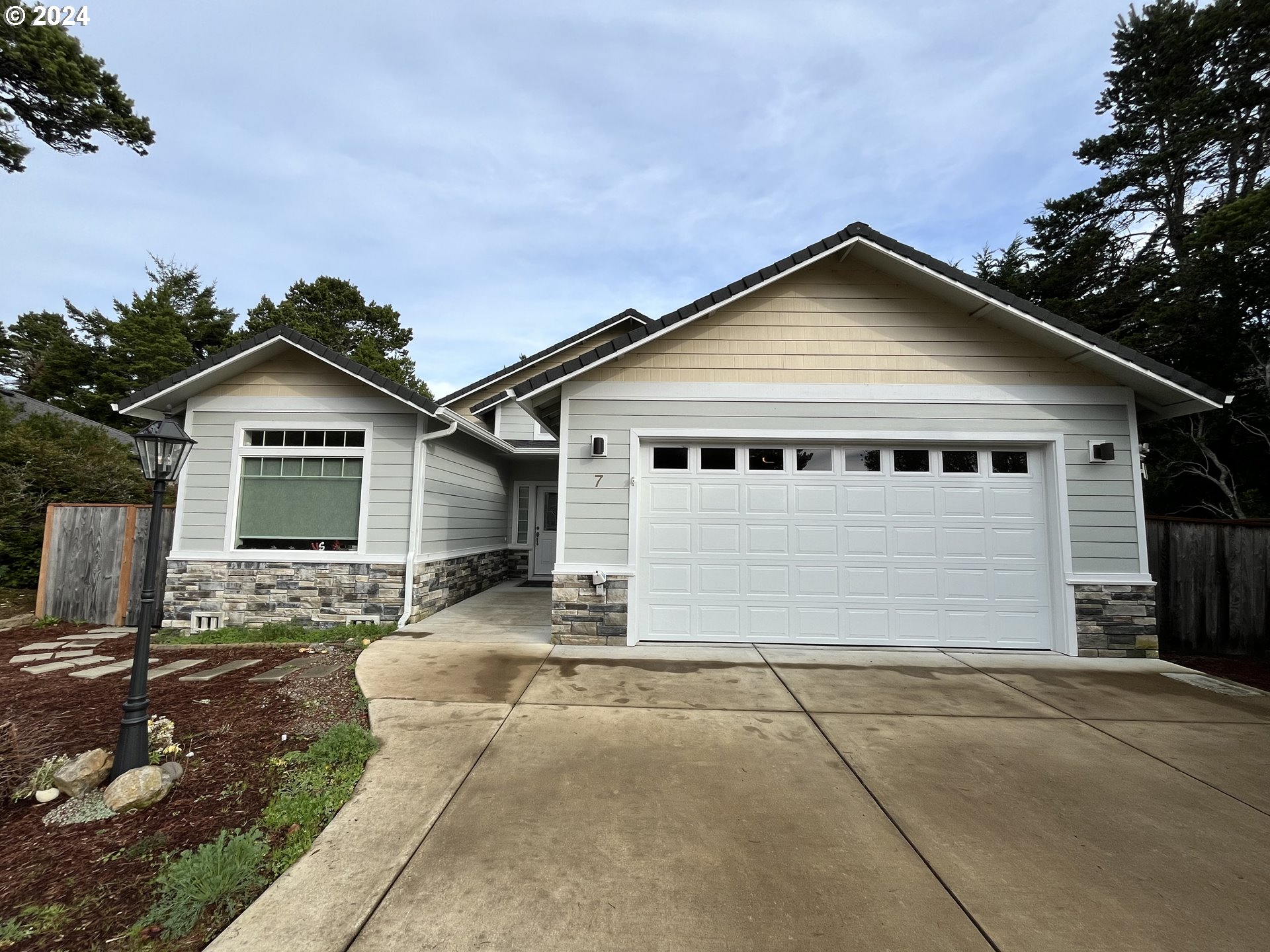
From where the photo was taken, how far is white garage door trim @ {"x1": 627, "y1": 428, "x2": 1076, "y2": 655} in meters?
5.89

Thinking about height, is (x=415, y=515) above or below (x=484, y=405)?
below

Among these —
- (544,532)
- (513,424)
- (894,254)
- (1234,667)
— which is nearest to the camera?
(1234,667)

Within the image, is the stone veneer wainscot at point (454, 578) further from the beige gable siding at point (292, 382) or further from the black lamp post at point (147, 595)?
the black lamp post at point (147, 595)

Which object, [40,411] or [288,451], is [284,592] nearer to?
[288,451]

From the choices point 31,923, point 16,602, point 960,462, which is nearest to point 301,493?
point 16,602

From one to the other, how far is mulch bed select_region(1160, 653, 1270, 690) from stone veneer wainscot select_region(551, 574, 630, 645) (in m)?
6.20

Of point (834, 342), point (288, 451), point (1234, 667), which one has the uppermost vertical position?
point (834, 342)

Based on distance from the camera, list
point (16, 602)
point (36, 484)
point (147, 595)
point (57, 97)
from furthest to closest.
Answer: point (57, 97), point (36, 484), point (16, 602), point (147, 595)

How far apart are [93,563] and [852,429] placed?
10184 mm

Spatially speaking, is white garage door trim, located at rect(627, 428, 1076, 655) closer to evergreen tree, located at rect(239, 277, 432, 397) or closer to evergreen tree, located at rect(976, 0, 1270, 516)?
evergreen tree, located at rect(976, 0, 1270, 516)

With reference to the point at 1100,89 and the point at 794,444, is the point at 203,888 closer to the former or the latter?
the point at 794,444

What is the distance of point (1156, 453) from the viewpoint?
34.5ft

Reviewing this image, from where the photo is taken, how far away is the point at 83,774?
2.83m

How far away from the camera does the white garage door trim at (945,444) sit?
5.89 meters
